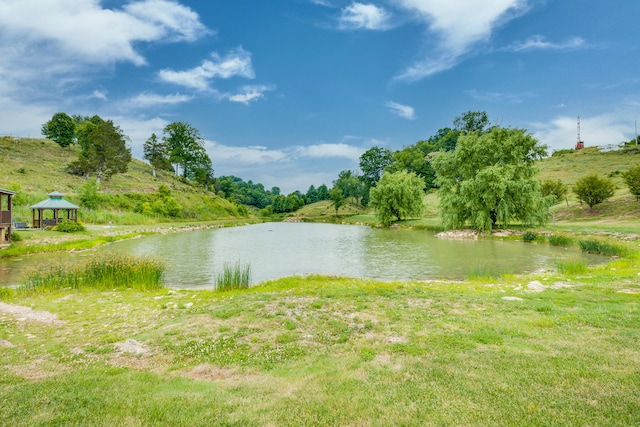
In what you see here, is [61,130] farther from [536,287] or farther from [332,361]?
[536,287]

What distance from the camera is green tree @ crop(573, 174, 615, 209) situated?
45469 millimetres

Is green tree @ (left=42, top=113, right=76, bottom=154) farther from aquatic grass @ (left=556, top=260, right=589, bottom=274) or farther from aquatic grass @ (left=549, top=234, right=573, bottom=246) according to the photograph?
aquatic grass @ (left=556, top=260, right=589, bottom=274)

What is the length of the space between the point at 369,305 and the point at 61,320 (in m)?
8.37

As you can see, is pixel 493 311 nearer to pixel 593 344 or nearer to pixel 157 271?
pixel 593 344

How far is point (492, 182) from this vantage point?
36.8 meters

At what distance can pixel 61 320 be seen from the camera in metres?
9.06

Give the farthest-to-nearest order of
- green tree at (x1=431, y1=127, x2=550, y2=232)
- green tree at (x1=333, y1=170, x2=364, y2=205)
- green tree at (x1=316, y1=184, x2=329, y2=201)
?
green tree at (x1=316, y1=184, x2=329, y2=201), green tree at (x1=333, y1=170, x2=364, y2=205), green tree at (x1=431, y1=127, x2=550, y2=232)

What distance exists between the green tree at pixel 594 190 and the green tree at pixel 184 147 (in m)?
84.8

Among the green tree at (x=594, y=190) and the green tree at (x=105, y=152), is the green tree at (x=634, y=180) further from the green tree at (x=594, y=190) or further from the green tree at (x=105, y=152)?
the green tree at (x=105, y=152)

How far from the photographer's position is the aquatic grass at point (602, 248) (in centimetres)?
2098

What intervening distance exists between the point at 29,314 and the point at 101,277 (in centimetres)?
444

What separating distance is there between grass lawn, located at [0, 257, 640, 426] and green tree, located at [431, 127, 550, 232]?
92.5 feet

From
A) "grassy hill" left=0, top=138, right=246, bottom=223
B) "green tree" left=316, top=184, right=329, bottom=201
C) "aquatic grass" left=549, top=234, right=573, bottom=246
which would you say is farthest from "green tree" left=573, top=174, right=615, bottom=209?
"green tree" left=316, top=184, right=329, bottom=201

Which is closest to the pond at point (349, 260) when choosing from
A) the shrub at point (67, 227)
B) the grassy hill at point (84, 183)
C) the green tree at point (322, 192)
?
the shrub at point (67, 227)
